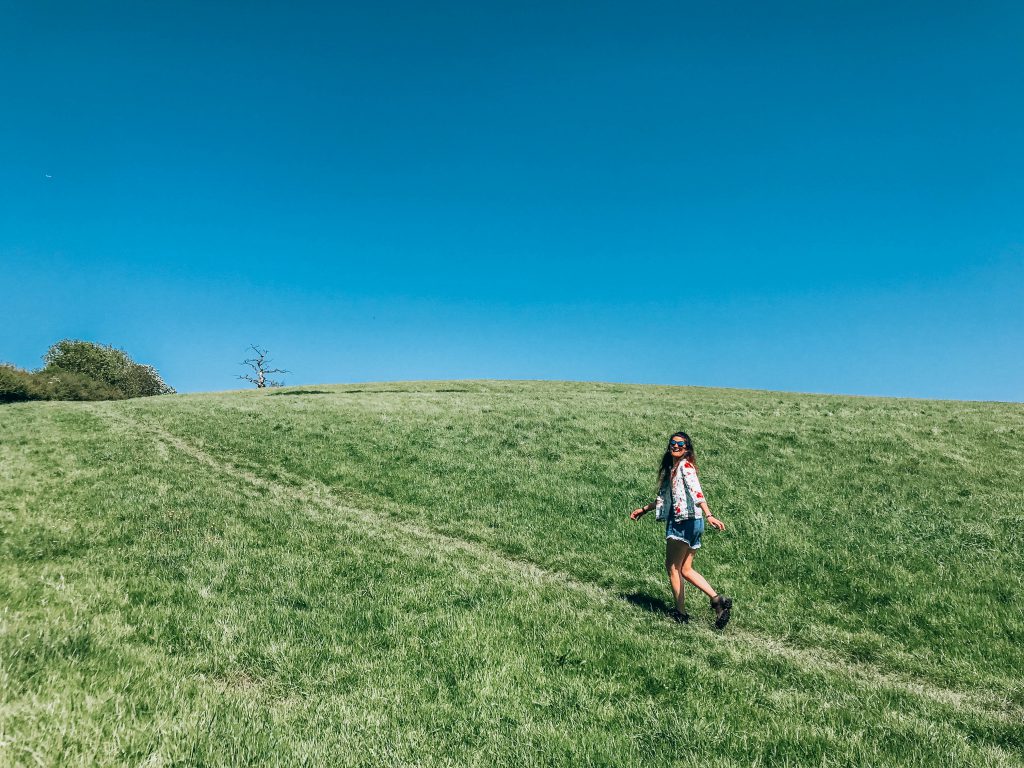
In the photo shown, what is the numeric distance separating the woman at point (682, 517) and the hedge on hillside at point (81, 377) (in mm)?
72697

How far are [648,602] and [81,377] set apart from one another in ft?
288

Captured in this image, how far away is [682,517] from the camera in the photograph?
29.7 feet

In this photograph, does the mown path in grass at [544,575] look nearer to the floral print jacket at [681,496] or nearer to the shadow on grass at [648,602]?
the shadow on grass at [648,602]

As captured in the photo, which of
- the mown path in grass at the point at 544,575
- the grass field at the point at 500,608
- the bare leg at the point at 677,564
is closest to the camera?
the grass field at the point at 500,608

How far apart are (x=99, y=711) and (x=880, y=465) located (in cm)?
2339

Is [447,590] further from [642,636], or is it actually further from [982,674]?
[982,674]

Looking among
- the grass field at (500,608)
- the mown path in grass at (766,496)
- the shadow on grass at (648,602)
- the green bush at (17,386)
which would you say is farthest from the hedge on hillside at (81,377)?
the shadow on grass at (648,602)

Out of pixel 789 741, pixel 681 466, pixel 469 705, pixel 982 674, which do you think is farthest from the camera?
pixel 681 466

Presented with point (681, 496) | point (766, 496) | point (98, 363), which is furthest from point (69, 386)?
point (681, 496)

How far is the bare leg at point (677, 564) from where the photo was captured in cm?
922

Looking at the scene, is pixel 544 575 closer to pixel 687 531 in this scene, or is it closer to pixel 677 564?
pixel 677 564

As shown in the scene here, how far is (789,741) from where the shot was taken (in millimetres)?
5520

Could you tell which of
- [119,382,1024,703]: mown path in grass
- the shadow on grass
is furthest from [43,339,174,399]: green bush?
the shadow on grass

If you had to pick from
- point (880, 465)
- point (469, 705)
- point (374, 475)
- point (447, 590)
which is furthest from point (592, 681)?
point (880, 465)
